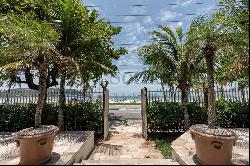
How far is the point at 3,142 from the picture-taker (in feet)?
33.7

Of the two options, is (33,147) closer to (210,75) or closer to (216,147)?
(216,147)

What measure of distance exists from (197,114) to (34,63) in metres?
7.66

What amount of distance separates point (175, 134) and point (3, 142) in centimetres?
718

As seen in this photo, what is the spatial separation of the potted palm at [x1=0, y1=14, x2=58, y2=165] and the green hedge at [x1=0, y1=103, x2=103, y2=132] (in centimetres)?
349

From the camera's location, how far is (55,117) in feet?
41.1

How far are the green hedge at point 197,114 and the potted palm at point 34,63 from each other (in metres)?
5.72

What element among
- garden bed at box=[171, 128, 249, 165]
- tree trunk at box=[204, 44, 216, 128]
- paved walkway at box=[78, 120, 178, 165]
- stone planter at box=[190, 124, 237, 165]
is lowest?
paved walkway at box=[78, 120, 178, 165]

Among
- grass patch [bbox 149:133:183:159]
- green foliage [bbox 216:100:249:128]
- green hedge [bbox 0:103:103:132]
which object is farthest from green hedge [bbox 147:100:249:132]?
green hedge [bbox 0:103:103:132]

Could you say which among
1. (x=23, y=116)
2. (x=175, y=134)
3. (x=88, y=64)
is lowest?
(x=175, y=134)

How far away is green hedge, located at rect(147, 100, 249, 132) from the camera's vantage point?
12859 millimetres

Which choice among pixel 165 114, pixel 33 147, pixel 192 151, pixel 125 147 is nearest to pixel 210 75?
pixel 192 151

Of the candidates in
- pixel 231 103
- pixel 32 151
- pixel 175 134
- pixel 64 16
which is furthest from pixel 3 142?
pixel 231 103

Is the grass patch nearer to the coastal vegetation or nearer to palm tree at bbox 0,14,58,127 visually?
the coastal vegetation

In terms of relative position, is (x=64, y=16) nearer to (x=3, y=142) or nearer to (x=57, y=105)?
(x=57, y=105)
